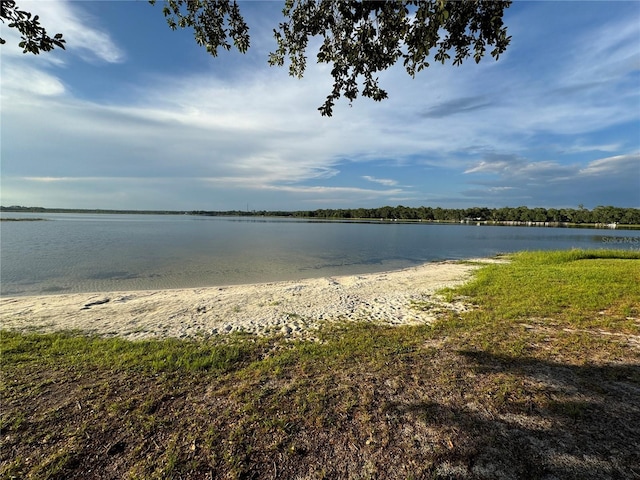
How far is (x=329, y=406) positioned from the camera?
4.08 m

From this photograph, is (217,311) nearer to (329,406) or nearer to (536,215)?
(329,406)

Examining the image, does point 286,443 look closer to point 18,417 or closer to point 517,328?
point 18,417

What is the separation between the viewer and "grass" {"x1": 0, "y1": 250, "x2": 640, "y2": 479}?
3115 millimetres

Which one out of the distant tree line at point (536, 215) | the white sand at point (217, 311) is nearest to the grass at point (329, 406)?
the white sand at point (217, 311)

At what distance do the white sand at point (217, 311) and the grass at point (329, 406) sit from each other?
3.86ft

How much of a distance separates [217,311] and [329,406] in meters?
6.84

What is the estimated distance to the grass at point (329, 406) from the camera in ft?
10.2

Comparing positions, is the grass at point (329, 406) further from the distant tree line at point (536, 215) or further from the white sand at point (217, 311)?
the distant tree line at point (536, 215)

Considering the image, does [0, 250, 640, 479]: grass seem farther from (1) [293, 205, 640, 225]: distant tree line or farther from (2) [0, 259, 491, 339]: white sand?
(1) [293, 205, 640, 225]: distant tree line

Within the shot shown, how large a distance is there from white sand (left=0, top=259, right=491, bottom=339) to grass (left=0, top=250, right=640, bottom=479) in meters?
1.18

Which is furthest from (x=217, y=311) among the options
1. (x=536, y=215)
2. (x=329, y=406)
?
(x=536, y=215)

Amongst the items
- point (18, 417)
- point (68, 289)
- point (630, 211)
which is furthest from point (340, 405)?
point (630, 211)

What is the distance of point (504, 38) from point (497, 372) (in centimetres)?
504

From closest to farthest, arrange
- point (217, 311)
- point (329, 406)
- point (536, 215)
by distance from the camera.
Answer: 1. point (329, 406)
2. point (217, 311)
3. point (536, 215)
